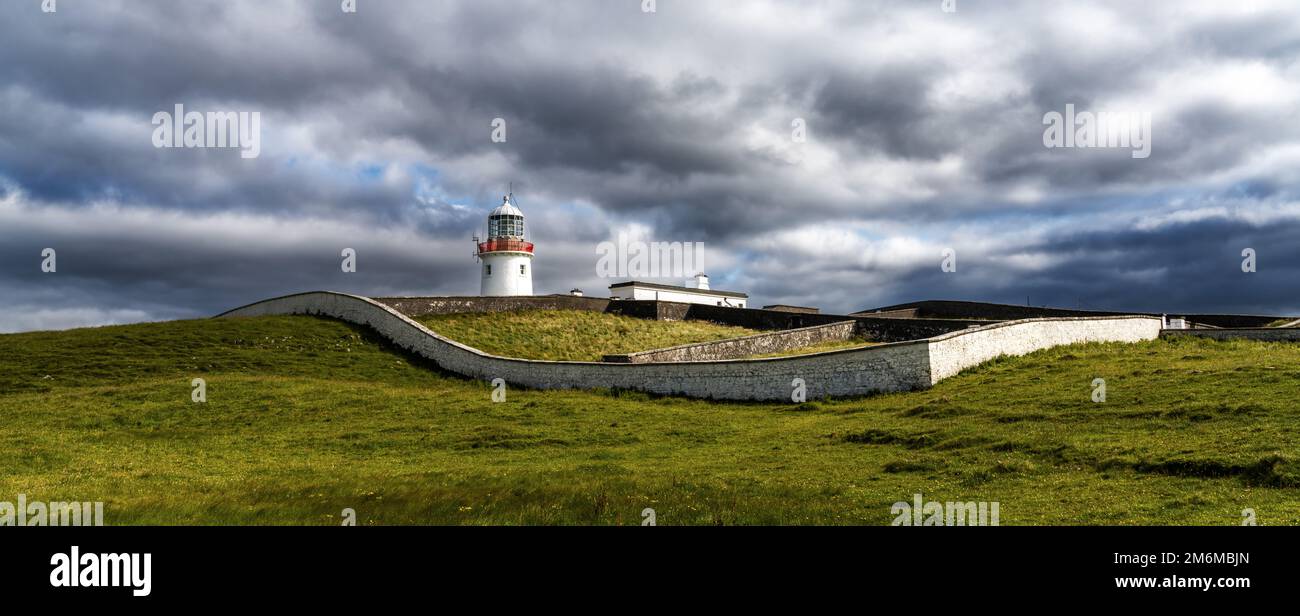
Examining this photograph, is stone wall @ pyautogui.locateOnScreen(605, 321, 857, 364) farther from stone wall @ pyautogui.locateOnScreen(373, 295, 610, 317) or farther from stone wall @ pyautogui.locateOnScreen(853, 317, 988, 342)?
stone wall @ pyautogui.locateOnScreen(373, 295, 610, 317)

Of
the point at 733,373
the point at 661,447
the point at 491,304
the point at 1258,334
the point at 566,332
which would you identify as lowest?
the point at 661,447

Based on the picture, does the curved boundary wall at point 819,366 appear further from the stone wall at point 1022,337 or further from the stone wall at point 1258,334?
the stone wall at point 1258,334

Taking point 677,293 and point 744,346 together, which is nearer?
point 744,346

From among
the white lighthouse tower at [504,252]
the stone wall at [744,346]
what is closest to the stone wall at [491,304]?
the white lighthouse tower at [504,252]

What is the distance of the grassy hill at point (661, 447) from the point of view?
1230 cm

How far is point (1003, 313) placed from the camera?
50.7 m

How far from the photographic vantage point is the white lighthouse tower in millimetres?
59094

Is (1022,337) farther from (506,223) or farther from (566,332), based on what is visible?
(506,223)

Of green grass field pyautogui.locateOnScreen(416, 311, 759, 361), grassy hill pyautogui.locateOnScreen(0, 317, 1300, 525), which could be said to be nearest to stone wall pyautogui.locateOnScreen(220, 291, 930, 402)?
grassy hill pyautogui.locateOnScreen(0, 317, 1300, 525)

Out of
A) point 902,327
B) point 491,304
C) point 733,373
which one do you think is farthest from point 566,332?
point 733,373

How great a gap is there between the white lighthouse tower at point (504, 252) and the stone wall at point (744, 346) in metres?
25.5

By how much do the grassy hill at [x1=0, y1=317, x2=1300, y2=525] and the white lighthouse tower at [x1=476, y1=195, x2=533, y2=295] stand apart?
2436 cm

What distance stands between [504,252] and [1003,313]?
3623 cm
